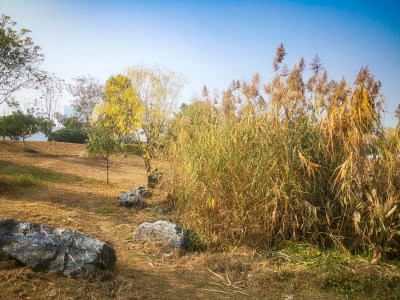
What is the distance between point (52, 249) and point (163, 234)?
157 cm

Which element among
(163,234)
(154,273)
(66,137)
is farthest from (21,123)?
(154,273)

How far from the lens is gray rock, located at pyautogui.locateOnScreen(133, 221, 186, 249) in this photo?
3.58 metres

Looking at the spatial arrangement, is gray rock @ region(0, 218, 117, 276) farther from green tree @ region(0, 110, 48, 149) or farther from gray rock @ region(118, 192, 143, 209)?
green tree @ region(0, 110, 48, 149)

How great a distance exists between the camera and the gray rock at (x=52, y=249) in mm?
2369

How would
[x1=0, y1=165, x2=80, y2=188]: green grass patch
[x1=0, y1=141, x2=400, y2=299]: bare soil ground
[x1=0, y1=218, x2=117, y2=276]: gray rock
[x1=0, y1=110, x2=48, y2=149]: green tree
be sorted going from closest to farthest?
[x1=0, y1=141, x2=400, y2=299]: bare soil ground, [x1=0, y1=218, x2=117, y2=276]: gray rock, [x1=0, y1=165, x2=80, y2=188]: green grass patch, [x1=0, y1=110, x2=48, y2=149]: green tree

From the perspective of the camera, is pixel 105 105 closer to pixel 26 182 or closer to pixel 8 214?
pixel 26 182

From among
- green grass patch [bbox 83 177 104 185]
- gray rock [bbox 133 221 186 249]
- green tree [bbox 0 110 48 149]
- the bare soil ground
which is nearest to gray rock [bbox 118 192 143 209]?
the bare soil ground

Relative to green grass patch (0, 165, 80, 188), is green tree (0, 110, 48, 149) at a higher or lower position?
higher

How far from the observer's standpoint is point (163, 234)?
374 centimetres

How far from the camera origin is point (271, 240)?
344 centimetres

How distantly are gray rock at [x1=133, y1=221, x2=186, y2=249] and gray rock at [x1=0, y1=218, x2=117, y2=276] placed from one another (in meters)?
1.02

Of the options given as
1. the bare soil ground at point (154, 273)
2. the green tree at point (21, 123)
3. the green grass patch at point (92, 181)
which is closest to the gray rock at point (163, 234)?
the bare soil ground at point (154, 273)

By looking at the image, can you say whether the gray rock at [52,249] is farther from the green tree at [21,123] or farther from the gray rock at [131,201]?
the green tree at [21,123]

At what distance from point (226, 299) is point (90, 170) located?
8387 millimetres
